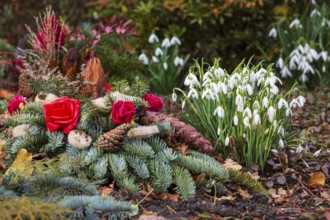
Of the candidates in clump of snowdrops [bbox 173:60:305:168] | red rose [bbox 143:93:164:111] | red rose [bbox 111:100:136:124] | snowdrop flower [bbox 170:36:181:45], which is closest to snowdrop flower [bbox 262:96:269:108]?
clump of snowdrops [bbox 173:60:305:168]

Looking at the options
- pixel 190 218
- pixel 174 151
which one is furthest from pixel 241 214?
pixel 174 151

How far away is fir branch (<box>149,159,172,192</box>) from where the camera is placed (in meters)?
3.59

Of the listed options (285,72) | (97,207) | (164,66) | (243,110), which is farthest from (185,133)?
(285,72)

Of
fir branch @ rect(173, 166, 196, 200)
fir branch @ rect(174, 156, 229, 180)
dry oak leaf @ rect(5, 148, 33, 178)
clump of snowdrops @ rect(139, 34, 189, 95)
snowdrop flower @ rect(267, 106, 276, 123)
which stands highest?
snowdrop flower @ rect(267, 106, 276, 123)

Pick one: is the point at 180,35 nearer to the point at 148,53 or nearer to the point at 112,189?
the point at 148,53

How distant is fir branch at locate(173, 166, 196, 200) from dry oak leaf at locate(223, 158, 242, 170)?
0.34m

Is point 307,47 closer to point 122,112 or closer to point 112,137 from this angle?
point 122,112

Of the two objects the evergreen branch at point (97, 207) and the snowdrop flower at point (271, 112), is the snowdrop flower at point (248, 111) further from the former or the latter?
the evergreen branch at point (97, 207)

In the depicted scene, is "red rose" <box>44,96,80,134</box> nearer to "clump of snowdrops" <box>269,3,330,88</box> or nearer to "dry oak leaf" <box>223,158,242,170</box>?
"dry oak leaf" <box>223,158,242,170</box>

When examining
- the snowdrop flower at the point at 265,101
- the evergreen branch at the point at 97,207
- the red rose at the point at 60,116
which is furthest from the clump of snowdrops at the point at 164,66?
the evergreen branch at the point at 97,207

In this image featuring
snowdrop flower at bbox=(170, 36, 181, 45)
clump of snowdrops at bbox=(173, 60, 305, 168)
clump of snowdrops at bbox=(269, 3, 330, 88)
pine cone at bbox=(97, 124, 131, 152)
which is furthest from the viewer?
snowdrop flower at bbox=(170, 36, 181, 45)

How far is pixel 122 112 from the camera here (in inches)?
146

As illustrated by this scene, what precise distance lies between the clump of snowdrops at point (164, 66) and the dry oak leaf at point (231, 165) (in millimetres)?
2724

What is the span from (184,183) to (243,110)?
0.74 m
